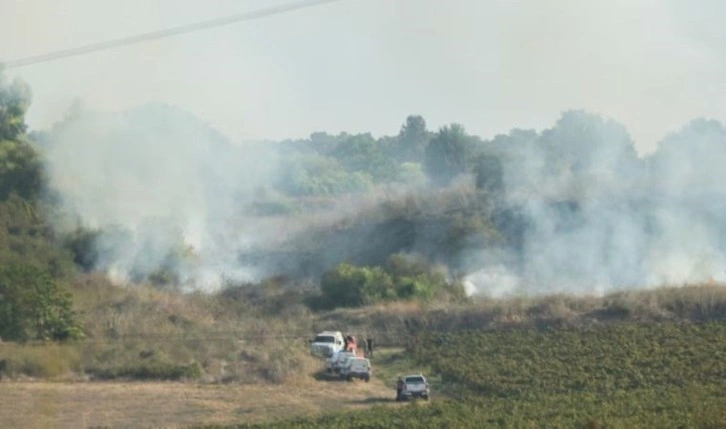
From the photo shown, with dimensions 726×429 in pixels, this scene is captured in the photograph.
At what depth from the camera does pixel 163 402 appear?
44.3 meters

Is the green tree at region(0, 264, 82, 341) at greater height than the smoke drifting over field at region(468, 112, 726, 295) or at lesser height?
lesser

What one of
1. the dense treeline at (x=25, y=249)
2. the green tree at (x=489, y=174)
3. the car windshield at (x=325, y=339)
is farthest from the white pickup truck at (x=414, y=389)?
the green tree at (x=489, y=174)

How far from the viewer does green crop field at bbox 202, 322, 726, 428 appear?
38.9 metres

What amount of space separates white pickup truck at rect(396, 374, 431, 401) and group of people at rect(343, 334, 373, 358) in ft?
24.4

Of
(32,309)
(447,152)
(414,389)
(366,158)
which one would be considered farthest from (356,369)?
(366,158)

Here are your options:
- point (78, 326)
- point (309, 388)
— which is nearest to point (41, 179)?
point (78, 326)

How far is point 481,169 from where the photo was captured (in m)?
86.1

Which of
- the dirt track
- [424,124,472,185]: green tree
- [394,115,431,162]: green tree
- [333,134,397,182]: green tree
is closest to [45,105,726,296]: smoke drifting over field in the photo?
the dirt track

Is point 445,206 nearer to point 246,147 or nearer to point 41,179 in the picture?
point 41,179

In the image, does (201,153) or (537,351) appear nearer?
(537,351)

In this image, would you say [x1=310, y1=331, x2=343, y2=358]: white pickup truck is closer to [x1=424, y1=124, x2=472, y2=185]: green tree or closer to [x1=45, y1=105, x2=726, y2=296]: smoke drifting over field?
[x1=45, y1=105, x2=726, y2=296]: smoke drifting over field

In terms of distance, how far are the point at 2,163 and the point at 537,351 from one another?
36662 millimetres

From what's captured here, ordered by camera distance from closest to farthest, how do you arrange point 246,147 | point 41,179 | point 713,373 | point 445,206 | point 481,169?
point 713,373
point 41,179
point 445,206
point 481,169
point 246,147

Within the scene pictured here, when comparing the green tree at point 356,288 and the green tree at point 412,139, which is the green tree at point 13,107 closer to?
the green tree at point 356,288
